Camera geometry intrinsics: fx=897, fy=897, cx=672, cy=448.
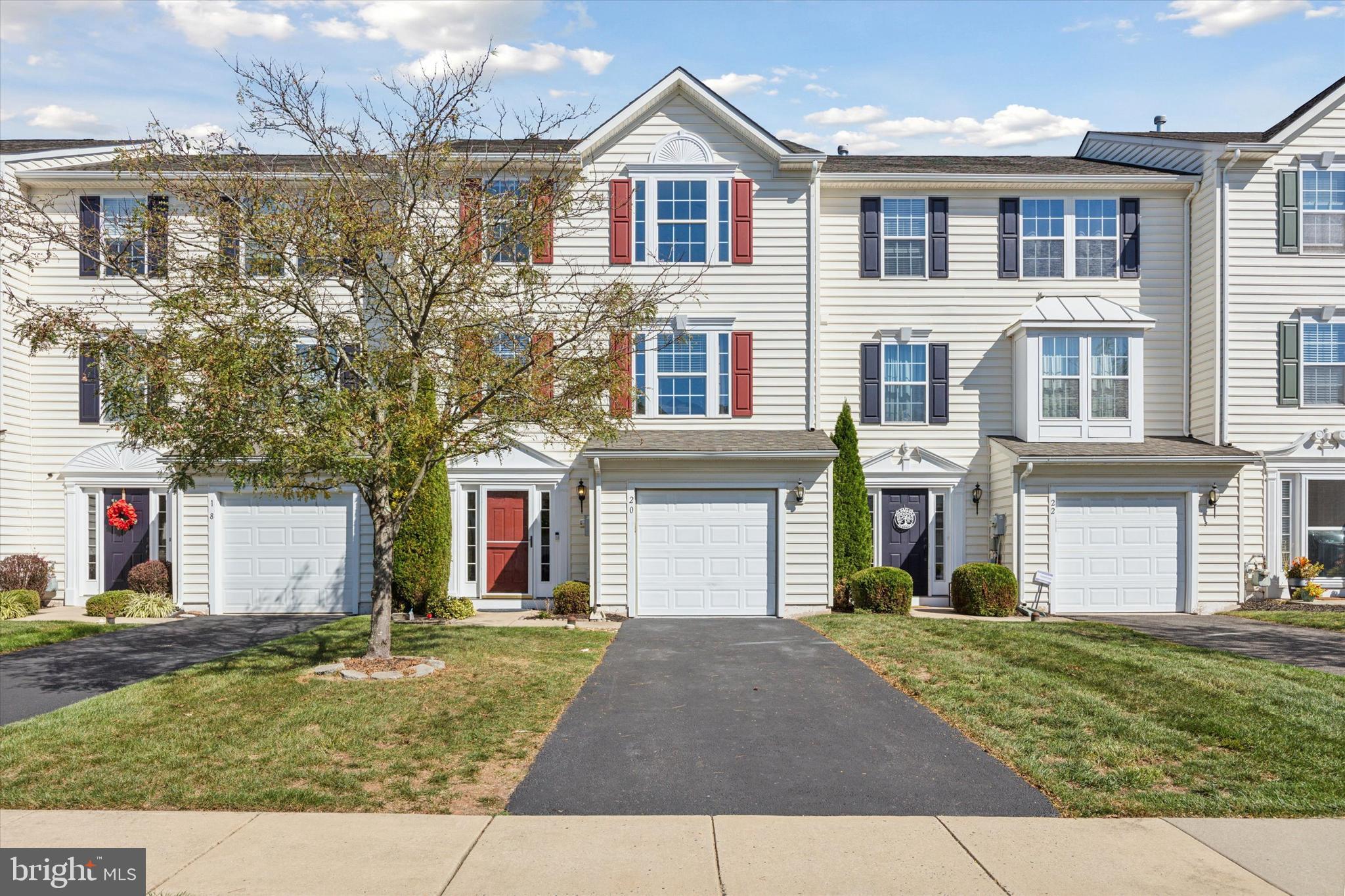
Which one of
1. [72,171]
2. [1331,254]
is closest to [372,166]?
[72,171]

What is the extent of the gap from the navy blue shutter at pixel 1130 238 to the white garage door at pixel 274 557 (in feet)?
50.0

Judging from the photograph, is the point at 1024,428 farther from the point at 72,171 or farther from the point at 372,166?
the point at 72,171

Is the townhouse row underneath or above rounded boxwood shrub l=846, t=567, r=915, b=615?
above

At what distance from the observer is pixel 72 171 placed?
53.4 feet

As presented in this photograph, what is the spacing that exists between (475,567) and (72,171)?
10.2 meters

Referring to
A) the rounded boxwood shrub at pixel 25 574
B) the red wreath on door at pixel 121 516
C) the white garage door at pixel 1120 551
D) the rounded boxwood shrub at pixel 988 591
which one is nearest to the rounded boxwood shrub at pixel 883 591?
the rounded boxwood shrub at pixel 988 591

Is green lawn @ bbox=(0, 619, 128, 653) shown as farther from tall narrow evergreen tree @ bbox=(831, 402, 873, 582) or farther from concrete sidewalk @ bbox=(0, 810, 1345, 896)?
tall narrow evergreen tree @ bbox=(831, 402, 873, 582)

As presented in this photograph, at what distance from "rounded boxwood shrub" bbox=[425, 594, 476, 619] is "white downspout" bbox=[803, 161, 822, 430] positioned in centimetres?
685

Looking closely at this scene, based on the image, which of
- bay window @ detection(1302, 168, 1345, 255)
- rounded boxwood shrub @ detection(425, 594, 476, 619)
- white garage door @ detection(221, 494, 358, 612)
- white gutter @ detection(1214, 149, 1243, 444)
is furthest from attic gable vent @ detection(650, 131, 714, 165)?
bay window @ detection(1302, 168, 1345, 255)

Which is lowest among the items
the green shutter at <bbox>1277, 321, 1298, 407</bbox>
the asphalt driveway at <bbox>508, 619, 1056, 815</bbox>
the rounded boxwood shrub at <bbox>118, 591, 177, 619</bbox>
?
the rounded boxwood shrub at <bbox>118, 591, 177, 619</bbox>

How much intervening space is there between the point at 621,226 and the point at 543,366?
714cm

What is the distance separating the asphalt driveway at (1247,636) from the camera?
11.0 metres

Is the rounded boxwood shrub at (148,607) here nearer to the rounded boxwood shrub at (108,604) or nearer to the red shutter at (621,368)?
the rounded boxwood shrub at (108,604)

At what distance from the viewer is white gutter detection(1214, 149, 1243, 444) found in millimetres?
16312
